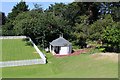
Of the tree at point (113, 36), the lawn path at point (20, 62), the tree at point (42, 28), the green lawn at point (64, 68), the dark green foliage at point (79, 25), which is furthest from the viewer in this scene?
the tree at point (42, 28)

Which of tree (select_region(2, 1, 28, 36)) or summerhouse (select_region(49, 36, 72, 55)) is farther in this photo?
tree (select_region(2, 1, 28, 36))

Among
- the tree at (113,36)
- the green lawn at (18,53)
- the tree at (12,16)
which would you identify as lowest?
the green lawn at (18,53)

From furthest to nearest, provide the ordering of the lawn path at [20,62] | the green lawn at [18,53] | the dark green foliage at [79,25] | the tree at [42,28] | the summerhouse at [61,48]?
1. the tree at [42,28]
2. the dark green foliage at [79,25]
3. the summerhouse at [61,48]
4. the green lawn at [18,53]
5. the lawn path at [20,62]

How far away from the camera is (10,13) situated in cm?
7250

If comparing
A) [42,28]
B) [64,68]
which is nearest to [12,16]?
[42,28]

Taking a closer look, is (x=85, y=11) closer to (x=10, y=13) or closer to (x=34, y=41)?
(x=34, y=41)

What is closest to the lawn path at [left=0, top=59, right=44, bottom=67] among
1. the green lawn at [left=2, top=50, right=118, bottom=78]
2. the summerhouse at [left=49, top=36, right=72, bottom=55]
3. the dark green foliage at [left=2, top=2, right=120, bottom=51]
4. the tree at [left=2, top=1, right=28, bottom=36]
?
the green lawn at [left=2, top=50, right=118, bottom=78]

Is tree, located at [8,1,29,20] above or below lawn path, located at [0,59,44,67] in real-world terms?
above

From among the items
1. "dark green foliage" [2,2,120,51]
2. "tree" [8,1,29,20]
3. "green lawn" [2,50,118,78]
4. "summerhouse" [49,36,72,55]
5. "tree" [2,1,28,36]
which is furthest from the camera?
"tree" [8,1,29,20]

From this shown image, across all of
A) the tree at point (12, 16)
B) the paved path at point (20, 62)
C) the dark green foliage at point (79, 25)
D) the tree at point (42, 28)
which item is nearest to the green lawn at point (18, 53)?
the paved path at point (20, 62)

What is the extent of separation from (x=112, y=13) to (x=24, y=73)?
22542 millimetres

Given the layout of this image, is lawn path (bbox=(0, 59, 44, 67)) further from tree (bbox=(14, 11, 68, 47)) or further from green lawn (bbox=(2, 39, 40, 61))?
tree (bbox=(14, 11, 68, 47))

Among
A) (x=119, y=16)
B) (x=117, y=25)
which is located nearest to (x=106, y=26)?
(x=117, y=25)

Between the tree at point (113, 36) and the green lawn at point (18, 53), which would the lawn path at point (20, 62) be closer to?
the green lawn at point (18, 53)
